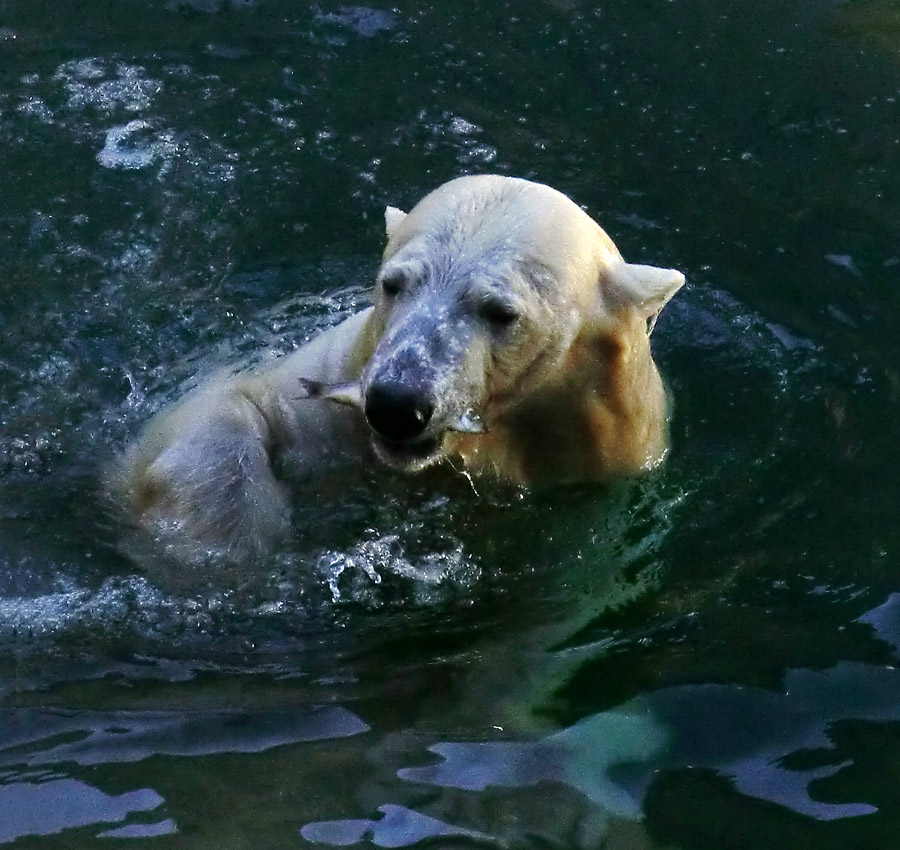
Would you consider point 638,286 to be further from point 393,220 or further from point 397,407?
point 397,407

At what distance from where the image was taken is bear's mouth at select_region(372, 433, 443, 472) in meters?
3.29

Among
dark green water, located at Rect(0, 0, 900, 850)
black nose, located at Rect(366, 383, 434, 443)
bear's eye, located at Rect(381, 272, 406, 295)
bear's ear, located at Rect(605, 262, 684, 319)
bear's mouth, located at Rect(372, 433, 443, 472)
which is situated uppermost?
bear's eye, located at Rect(381, 272, 406, 295)

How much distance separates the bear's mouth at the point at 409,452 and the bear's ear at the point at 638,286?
2.56ft

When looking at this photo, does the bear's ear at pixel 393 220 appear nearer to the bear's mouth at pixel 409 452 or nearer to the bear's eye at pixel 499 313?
the bear's eye at pixel 499 313

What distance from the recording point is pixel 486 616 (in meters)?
3.57

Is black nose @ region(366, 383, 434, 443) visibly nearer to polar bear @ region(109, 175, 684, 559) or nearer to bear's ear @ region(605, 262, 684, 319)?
polar bear @ region(109, 175, 684, 559)

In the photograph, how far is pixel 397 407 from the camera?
308cm

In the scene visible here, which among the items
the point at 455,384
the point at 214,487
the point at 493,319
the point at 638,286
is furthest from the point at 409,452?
the point at 638,286

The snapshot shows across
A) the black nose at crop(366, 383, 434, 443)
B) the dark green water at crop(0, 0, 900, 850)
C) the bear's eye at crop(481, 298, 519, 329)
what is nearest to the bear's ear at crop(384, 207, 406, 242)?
the bear's eye at crop(481, 298, 519, 329)

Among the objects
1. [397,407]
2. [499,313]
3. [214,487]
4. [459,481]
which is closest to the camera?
[397,407]

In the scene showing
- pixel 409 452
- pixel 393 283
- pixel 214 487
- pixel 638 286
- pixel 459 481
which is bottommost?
pixel 459 481

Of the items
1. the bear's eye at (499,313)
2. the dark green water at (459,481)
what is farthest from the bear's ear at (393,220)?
the dark green water at (459,481)

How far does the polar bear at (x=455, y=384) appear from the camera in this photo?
3344mm

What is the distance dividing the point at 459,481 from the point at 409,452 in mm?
565
